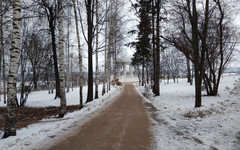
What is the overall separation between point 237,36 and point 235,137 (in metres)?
12.2

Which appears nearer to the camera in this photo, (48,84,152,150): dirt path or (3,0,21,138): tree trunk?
Result: (48,84,152,150): dirt path

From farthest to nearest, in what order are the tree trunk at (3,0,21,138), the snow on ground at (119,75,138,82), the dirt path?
the snow on ground at (119,75,138,82) → the tree trunk at (3,0,21,138) → the dirt path

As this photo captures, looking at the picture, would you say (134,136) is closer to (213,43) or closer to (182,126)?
(182,126)

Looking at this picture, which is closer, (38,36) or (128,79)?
(38,36)

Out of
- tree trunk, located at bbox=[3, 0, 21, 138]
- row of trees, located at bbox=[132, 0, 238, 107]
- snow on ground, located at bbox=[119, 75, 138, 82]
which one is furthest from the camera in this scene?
snow on ground, located at bbox=[119, 75, 138, 82]

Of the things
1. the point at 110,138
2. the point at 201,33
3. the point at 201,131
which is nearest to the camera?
the point at 110,138

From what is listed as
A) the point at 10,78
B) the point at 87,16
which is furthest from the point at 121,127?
the point at 87,16

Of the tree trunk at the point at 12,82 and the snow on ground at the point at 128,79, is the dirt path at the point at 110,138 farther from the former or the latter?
the snow on ground at the point at 128,79

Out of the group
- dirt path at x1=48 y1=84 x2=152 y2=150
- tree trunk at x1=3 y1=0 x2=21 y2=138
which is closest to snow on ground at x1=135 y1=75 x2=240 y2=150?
dirt path at x1=48 y1=84 x2=152 y2=150

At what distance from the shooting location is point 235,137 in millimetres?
4246

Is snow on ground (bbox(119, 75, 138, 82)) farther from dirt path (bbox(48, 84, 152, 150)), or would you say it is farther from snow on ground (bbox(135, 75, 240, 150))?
dirt path (bbox(48, 84, 152, 150))

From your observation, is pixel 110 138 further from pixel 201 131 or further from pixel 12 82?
pixel 12 82

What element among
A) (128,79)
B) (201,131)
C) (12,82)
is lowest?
(201,131)

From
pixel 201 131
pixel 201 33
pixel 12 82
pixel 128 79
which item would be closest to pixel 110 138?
pixel 201 131
